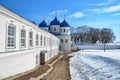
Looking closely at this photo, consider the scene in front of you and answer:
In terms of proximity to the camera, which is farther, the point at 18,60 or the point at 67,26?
the point at 67,26

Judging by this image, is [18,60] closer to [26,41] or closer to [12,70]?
[12,70]

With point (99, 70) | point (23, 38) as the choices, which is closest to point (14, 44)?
point (23, 38)

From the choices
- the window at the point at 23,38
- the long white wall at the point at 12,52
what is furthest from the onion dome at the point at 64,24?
the window at the point at 23,38

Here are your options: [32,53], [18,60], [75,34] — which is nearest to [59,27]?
[75,34]

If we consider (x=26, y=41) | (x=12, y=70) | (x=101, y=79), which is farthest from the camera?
(x=26, y=41)

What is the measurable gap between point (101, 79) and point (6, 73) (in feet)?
20.6

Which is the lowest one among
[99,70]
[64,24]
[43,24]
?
[99,70]

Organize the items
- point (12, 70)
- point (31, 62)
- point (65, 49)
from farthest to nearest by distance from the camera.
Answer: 1. point (65, 49)
2. point (31, 62)
3. point (12, 70)

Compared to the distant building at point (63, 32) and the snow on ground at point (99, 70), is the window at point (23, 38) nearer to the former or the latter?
the snow on ground at point (99, 70)

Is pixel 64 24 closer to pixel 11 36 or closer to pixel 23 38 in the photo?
pixel 23 38

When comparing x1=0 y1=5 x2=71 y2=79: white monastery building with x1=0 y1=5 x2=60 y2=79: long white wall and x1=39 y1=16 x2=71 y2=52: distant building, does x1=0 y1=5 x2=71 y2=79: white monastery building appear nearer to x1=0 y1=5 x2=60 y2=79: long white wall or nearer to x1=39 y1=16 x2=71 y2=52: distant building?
x1=0 y1=5 x2=60 y2=79: long white wall

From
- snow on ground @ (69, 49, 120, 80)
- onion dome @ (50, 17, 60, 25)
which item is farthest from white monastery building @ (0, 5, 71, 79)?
onion dome @ (50, 17, 60, 25)

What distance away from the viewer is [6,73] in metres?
12.8

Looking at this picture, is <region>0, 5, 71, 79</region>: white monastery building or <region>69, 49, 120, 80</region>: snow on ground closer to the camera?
<region>0, 5, 71, 79</region>: white monastery building
